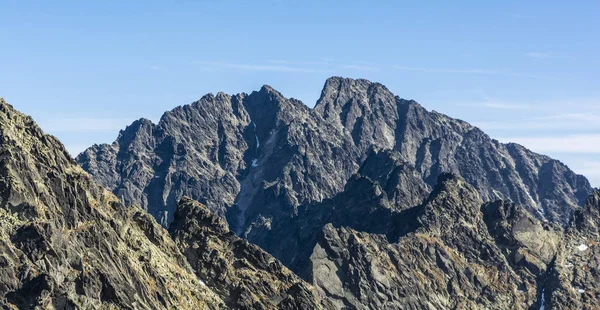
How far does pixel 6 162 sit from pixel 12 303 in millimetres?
31546

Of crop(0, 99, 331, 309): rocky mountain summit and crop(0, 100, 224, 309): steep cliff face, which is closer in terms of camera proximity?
crop(0, 99, 331, 309): rocky mountain summit

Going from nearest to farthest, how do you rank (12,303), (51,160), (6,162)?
(12,303) → (6,162) → (51,160)

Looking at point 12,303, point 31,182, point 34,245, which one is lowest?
point 12,303

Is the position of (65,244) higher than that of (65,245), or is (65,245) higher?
(65,244)

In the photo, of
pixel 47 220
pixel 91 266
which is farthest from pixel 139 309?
pixel 47 220

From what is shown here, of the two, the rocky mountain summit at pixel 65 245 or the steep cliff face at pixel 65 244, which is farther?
the steep cliff face at pixel 65 244

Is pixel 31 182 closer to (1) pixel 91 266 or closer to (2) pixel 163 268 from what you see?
(1) pixel 91 266

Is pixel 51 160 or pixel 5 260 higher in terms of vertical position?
pixel 51 160

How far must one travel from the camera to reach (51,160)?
184500mm

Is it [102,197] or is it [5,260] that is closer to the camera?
[5,260]

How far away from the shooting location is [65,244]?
166000 mm

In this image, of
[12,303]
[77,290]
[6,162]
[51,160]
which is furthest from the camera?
[51,160]

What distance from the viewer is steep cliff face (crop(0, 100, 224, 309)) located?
515ft

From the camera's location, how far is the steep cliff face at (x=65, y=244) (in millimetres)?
156875
